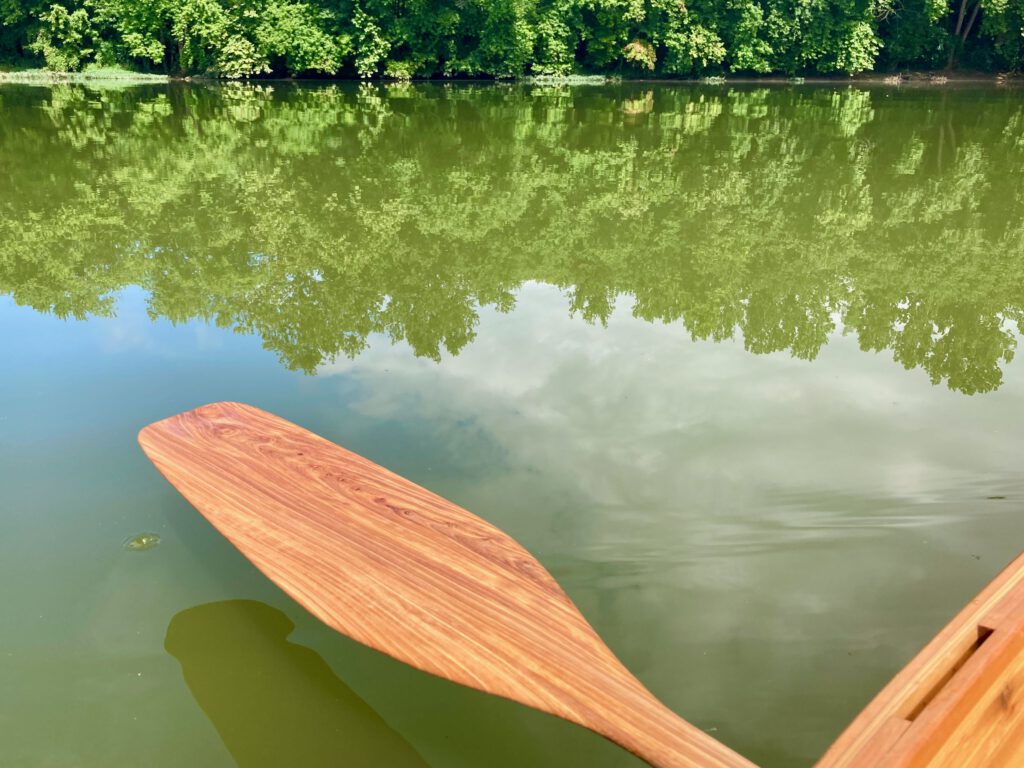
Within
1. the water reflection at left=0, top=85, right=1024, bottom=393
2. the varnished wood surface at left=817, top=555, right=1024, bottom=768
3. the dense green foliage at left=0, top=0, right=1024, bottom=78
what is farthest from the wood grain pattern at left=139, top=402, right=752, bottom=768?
the dense green foliage at left=0, top=0, right=1024, bottom=78

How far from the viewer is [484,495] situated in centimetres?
228

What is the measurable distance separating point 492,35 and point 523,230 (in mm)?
15850

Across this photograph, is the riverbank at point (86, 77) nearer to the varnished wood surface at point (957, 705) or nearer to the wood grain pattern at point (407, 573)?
the wood grain pattern at point (407, 573)

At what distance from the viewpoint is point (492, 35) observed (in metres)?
18.9

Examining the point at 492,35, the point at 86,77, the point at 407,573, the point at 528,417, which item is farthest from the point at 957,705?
the point at 86,77

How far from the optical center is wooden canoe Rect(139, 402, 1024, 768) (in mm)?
1120

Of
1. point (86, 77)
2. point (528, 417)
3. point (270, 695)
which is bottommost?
point (270, 695)

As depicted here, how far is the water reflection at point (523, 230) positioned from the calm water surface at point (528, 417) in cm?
4

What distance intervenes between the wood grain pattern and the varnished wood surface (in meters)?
0.18

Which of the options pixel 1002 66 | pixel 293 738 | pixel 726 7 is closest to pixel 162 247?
pixel 293 738

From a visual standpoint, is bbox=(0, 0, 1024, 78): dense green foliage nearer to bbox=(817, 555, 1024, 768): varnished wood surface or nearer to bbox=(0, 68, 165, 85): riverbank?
bbox=(0, 68, 165, 85): riverbank

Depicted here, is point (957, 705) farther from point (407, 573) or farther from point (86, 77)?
point (86, 77)

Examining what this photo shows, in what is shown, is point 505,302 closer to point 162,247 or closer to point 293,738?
point 162,247

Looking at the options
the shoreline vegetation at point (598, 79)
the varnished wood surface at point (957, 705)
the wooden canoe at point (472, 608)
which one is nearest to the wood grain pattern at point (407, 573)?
the wooden canoe at point (472, 608)
